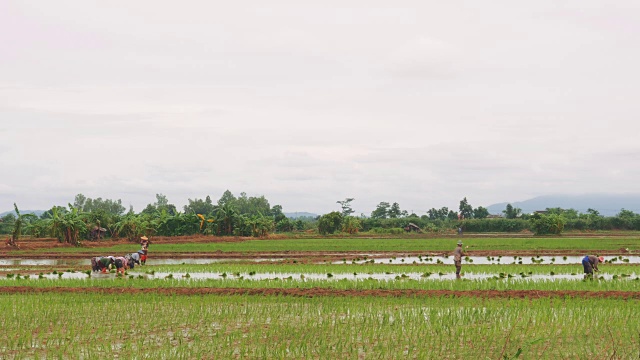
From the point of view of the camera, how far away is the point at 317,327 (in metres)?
10.6

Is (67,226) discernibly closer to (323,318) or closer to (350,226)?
(350,226)

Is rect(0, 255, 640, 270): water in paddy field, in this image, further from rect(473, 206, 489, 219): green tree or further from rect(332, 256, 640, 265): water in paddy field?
rect(473, 206, 489, 219): green tree

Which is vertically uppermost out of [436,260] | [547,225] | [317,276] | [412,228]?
[547,225]

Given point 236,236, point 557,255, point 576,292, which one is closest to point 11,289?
point 576,292

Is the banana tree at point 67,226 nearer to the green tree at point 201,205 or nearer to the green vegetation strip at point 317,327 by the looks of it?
the green vegetation strip at point 317,327

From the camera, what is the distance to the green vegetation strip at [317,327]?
29.5 feet

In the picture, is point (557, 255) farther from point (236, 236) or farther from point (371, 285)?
point (236, 236)

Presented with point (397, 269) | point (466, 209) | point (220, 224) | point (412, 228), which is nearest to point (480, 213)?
point (466, 209)

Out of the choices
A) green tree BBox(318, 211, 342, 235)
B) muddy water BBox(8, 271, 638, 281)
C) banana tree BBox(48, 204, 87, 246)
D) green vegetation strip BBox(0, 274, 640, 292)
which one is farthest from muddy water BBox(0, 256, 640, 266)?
green tree BBox(318, 211, 342, 235)

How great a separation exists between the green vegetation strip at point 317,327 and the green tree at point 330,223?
44828mm

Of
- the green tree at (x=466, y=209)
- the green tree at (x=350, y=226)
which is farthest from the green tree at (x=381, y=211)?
the green tree at (x=350, y=226)

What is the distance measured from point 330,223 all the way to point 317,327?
160ft

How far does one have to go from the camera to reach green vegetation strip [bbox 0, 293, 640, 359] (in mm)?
8984

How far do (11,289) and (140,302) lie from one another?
16.0 ft
